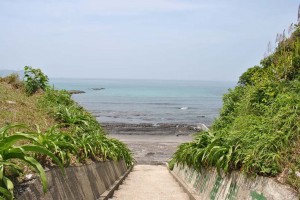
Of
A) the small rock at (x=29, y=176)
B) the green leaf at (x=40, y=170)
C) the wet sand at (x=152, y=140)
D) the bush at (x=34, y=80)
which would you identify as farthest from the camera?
the wet sand at (x=152, y=140)

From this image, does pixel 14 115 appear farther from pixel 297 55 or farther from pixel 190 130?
pixel 190 130

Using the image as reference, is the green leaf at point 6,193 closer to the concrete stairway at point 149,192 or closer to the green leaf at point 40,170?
the green leaf at point 40,170

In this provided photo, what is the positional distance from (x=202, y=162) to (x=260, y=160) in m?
2.65

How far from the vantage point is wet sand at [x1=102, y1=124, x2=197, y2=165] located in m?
24.5

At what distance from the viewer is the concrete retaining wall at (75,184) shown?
15.2 feet

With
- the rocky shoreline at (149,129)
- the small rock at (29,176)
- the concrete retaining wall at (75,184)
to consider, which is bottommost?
the rocky shoreline at (149,129)

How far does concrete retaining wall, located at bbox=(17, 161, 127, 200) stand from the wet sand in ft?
45.1

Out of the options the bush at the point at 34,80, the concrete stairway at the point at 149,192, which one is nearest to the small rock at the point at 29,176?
the concrete stairway at the point at 149,192

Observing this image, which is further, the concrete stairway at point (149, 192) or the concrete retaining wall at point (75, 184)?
the concrete stairway at point (149, 192)

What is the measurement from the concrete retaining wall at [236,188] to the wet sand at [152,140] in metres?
14.0

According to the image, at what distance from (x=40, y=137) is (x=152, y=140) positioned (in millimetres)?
26824

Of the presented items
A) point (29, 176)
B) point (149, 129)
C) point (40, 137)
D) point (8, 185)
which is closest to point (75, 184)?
point (40, 137)

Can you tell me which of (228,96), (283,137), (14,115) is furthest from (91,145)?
(228,96)

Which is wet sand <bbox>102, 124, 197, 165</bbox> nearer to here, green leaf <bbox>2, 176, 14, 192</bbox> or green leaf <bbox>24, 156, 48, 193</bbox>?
green leaf <bbox>24, 156, 48, 193</bbox>
